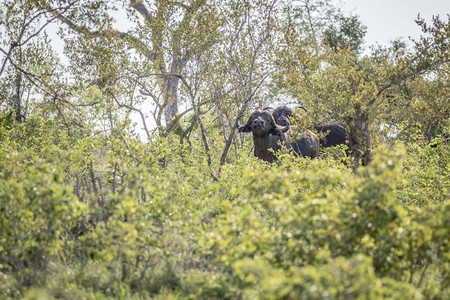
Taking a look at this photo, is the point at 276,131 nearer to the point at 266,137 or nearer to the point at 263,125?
the point at 266,137

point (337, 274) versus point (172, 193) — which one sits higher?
point (172, 193)

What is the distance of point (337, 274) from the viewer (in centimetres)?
304

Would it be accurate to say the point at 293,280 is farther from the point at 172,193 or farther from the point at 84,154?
the point at 84,154

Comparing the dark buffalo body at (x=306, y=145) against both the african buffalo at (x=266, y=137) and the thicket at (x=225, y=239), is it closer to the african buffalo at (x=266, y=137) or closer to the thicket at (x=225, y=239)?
the african buffalo at (x=266, y=137)

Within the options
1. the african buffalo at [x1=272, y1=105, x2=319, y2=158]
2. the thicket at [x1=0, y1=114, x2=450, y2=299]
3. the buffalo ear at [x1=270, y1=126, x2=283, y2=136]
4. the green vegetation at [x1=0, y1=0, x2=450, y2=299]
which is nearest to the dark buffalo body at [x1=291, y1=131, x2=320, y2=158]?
the african buffalo at [x1=272, y1=105, x2=319, y2=158]

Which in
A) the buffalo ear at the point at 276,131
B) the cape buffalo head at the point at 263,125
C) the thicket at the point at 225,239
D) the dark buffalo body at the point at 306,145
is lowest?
the thicket at the point at 225,239

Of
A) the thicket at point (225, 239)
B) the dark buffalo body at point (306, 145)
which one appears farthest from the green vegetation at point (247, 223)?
the dark buffalo body at point (306, 145)

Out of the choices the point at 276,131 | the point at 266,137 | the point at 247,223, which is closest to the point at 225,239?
the point at 247,223

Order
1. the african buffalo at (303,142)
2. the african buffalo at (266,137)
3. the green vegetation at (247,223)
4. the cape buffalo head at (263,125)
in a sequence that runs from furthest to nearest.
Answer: the african buffalo at (303,142), the african buffalo at (266,137), the cape buffalo head at (263,125), the green vegetation at (247,223)

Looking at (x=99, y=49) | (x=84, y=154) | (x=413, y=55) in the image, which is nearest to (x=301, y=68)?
(x=413, y=55)

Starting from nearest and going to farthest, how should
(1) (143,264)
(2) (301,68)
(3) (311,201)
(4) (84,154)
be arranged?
(3) (311,201) < (1) (143,264) < (4) (84,154) < (2) (301,68)

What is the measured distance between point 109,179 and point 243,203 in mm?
2657

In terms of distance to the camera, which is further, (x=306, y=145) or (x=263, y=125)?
(x=306, y=145)

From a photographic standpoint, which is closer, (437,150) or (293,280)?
(293,280)
